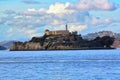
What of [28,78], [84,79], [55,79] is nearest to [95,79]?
[84,79]

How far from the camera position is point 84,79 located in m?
56.2

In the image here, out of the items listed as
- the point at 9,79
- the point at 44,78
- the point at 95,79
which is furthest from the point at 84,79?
the point at 9,79

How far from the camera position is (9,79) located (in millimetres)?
57062

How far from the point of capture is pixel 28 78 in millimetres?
58375

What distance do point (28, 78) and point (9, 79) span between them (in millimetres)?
2683

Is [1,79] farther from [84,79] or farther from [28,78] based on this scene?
[84,79]

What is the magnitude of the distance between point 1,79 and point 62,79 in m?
7.78

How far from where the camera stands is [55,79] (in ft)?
187

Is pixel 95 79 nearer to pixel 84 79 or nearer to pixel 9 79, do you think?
pixel 84 79

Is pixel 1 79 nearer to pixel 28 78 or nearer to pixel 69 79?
pixel 28 78

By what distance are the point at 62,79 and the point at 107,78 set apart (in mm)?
5755

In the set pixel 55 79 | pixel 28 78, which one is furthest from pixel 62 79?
pixel 28 78

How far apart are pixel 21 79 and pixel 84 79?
803 centimetres

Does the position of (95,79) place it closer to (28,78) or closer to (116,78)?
(116,78)
